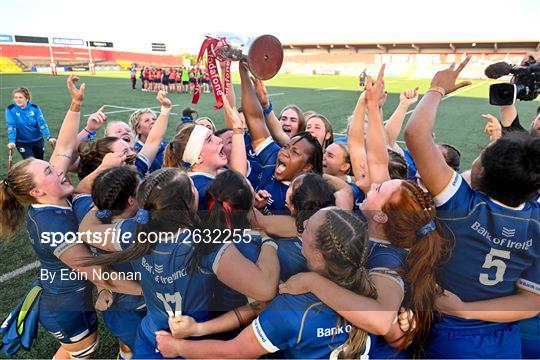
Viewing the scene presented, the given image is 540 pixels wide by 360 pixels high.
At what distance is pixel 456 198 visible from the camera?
5.03 feet

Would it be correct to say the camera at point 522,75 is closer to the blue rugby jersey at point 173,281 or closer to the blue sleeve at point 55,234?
the blue rugby jersey at point 173,281

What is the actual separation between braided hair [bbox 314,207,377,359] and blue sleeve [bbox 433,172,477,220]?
42cm

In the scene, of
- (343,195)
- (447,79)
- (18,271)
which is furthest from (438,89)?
(18,271)

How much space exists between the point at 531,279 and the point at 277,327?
1261 millimetres

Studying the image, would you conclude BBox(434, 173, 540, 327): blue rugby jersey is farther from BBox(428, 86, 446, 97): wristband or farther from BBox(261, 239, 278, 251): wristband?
BBox(261, 239, 278, 251): wristband

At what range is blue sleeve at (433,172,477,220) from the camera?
1.53 metres

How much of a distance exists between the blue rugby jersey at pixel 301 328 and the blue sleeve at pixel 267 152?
72.2 inches

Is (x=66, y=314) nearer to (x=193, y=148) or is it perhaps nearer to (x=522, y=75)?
(x=193, y=148)

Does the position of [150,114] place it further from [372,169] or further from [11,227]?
[372,169]

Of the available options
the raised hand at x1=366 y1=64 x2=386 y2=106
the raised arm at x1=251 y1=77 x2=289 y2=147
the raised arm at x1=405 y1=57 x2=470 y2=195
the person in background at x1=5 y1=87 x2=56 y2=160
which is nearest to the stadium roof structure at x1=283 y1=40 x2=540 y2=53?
the person in background at x1=5 y1=87 x2=56 y2=160

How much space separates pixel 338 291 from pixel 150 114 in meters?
3.52

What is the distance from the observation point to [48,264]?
6.74 feet

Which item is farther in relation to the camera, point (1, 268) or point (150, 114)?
point (150, 114)

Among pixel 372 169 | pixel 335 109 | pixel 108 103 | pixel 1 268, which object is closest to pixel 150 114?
pixel 1 268
